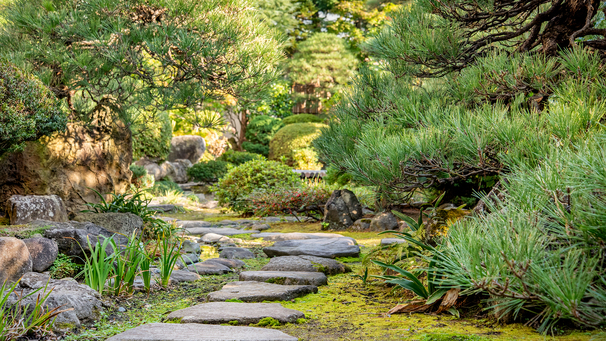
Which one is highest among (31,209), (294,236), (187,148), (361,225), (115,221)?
(187,148)

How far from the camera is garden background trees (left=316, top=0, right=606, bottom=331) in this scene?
1.50m

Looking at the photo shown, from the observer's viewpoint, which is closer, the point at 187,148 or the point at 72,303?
the point at 72,303

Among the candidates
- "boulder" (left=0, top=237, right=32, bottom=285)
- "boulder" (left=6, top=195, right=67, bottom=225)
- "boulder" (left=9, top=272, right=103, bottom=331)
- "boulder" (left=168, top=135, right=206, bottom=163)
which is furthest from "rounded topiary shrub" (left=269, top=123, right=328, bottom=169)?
"boulder" (left=9, top=272, right=103, bottom=331)

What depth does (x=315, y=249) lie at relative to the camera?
4023mm

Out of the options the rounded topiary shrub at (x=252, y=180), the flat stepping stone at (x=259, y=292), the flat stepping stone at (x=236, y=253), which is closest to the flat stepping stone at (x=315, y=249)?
the flat stepping stone at (x=236, y=253)

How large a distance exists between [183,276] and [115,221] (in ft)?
5.15

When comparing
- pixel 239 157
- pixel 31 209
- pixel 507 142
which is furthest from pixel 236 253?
pixel 239 157

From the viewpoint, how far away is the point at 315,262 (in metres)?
3.48

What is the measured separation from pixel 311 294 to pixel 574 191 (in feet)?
5.49

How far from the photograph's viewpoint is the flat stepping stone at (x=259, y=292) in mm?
2529

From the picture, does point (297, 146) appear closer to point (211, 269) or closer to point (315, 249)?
point (315, 249)

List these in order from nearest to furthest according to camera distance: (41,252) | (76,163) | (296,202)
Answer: (41,252) → (76,163) → (296,202)

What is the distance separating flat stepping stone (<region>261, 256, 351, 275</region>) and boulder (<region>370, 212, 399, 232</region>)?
258 cm

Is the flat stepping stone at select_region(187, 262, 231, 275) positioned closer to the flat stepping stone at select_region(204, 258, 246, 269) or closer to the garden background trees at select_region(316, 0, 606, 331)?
the flat stepping stone at select_region(204, 258, 246, 269)
